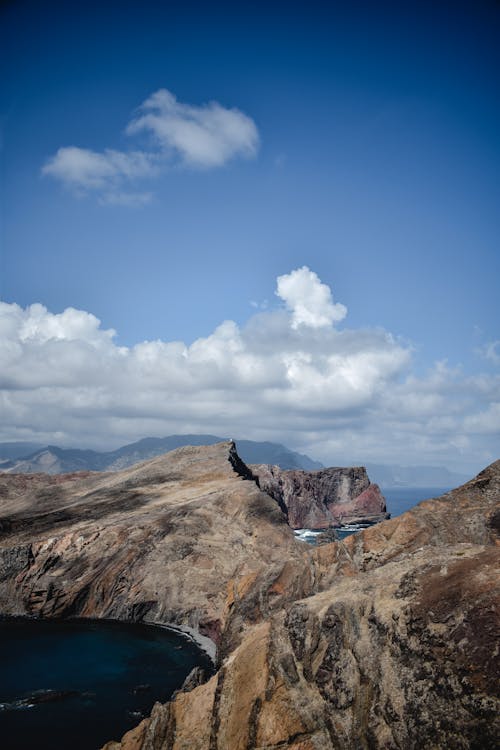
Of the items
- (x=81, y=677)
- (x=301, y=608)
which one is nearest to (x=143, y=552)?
(x=81, y=677)

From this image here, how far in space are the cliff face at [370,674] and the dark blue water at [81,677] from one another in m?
9.07

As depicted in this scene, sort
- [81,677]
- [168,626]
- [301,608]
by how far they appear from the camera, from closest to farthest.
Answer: [301,608] < [81,677] < [168,626]

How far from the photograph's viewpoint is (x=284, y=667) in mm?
21688

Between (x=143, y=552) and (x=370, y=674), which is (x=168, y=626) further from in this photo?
(x=370, y=674)

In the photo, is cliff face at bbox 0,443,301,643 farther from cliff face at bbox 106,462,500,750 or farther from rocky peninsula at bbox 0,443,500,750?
cliff face at bbox 106,462,500,750

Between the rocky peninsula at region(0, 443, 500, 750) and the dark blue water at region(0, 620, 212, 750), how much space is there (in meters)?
4.25

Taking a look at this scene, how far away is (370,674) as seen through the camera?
19.8 metres

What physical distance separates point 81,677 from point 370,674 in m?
29.5

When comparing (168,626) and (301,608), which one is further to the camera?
(168,626)

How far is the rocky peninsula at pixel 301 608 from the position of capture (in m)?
18.1

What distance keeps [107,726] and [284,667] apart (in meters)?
16.0

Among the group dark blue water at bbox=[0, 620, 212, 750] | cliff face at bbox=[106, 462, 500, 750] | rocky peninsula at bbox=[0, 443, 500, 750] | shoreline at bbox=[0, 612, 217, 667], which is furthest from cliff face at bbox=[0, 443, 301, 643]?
cliff face at bbox=[106, 462, 500, 750]

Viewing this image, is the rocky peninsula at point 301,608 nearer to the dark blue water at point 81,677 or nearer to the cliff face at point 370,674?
the cliff face at point 370,674

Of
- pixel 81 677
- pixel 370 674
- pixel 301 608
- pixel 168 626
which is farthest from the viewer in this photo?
pixel 168 626
